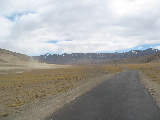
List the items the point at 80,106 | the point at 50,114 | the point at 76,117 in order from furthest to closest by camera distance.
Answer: the point at 80,106, the point at 50,114, the point at 76,117

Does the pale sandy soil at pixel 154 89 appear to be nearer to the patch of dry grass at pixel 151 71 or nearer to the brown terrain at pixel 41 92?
the brown terrain at pixel 41 92

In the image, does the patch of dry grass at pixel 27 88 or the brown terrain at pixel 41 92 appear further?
the patch of dry grass at pixel 27 88

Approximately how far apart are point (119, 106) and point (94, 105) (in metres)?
1.78

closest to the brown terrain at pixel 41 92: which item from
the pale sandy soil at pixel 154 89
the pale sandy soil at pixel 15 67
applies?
the pale sandy soil at pixel 154 89

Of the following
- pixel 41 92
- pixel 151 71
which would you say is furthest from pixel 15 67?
pixel 41 92

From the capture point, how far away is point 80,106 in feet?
41.5

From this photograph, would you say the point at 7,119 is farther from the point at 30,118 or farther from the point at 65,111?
the point at 65,111

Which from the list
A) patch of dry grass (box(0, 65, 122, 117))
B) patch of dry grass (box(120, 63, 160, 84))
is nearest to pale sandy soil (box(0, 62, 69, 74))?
patch of dry grass (box(0, 65, 122, 117))

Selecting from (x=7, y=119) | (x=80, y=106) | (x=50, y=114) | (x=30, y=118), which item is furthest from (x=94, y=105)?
(x=7, y=119)

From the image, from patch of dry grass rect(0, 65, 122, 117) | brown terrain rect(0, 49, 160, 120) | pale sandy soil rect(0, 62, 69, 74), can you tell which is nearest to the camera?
brown terrain rect(0, 49, 160, 120)

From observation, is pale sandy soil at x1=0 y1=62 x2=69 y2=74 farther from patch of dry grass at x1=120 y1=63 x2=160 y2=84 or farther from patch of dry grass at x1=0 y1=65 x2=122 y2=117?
patch of dry grass at x1=120 y1=63 x2=160 y2=84

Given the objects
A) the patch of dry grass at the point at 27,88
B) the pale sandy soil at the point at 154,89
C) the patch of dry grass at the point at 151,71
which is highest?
the pale sandy soil at the point at 154,89

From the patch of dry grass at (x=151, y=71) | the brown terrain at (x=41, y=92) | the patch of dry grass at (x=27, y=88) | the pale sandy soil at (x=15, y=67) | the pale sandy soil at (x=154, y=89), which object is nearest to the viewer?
the brown terrain at (x=41, y=92)

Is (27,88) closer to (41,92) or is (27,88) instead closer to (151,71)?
(41,92)
